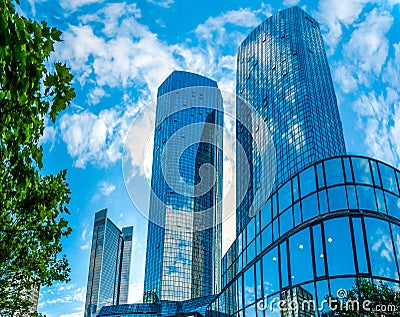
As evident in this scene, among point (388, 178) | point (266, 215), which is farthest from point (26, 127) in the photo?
point (266, 215)

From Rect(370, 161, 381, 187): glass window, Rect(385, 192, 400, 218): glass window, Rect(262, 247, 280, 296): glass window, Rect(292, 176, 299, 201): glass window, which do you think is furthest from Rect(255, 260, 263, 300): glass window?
Rect(370, 161, 381, 187): glass window

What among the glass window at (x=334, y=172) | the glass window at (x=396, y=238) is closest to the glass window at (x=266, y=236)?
the glass window at (x=334, y=172)

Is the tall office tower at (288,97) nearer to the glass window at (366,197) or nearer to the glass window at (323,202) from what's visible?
the glass window at (323,202)

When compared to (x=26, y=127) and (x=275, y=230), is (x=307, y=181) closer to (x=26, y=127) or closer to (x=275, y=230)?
(x=275, y=230)

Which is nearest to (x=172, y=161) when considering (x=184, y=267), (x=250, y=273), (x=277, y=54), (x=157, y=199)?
(x=157, y=199)

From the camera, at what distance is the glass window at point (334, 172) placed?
894 inches

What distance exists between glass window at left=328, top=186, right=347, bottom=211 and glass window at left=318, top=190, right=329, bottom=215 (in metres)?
0.25

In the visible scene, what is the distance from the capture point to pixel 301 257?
848 inches

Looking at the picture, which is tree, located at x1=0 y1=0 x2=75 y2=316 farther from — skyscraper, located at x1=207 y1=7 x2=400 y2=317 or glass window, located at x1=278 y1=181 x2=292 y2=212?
glass window, located at x1=278 y1=181 x2=292 y2=212

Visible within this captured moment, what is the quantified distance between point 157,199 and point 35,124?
173645 millimetres

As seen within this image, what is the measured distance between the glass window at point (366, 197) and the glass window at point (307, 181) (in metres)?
2.67

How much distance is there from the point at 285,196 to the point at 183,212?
145310 mm

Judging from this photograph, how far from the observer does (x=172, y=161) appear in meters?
183

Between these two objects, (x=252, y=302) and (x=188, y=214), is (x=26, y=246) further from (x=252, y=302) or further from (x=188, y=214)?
(x=188, y=214)
